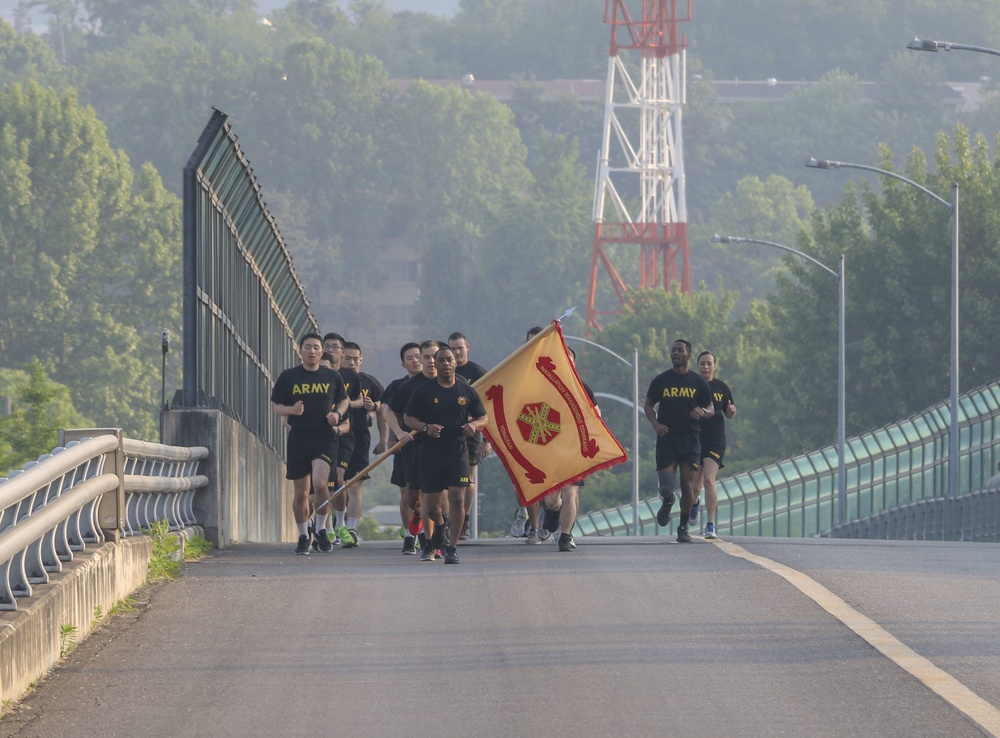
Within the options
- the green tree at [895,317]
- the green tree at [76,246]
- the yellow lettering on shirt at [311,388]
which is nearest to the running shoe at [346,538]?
the yellow lettering on shirt at [311,388]

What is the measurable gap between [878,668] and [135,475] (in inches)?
221

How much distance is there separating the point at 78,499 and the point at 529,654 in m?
2.41

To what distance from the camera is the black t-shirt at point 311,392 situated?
18406 mm

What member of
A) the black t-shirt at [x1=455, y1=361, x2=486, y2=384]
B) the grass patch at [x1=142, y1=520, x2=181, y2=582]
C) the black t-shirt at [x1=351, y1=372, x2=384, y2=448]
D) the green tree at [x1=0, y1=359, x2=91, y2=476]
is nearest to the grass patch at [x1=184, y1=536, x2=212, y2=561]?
the grass patch at [x1=142, y1=520, x2=181, y2=582]

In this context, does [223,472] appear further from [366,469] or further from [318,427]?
[318,427]

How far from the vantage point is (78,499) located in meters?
12.5

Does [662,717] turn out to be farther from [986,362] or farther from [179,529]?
[986,362]

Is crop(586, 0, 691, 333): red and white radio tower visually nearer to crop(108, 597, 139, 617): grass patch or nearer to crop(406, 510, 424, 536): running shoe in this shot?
crop(406, 510, 424, 536): running shoe

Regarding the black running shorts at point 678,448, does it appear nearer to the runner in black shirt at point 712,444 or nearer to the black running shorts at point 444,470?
the runner in black shirt at point 712,444

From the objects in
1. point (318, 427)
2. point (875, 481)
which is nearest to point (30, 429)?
point (875, 481)

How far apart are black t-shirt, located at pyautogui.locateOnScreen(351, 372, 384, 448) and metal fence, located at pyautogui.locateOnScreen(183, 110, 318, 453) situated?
4.06ft

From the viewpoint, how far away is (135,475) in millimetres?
15219

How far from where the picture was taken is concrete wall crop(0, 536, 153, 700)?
409 inches

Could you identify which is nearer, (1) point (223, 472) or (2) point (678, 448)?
(1) point (223, 472)
